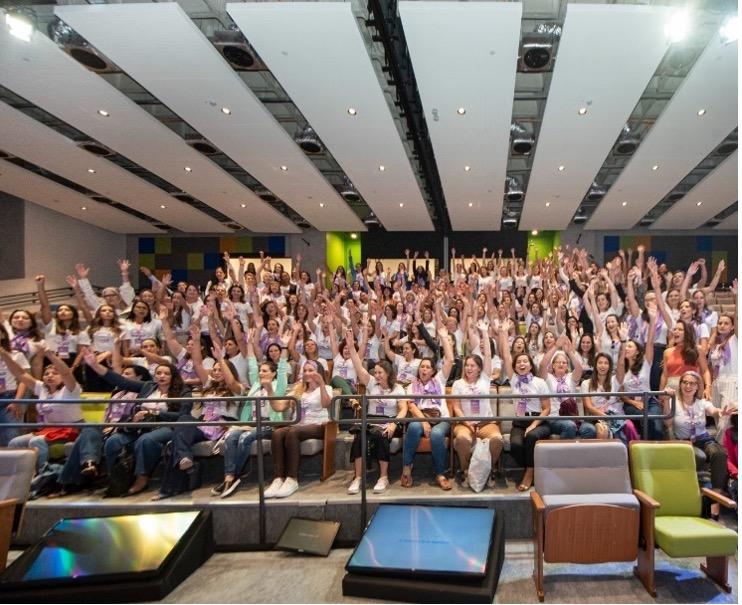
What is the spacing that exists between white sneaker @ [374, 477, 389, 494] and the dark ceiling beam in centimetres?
435

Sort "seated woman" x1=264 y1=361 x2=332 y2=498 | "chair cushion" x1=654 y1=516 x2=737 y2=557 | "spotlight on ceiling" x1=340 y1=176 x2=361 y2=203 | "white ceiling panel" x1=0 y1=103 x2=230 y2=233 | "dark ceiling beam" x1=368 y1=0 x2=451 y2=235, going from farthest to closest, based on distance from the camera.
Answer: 1. "spotlight on ceiling" x1=340 y1=176 x2=361 y2=203
2. "white ceiling panel" x1=0 y1=103 x2=230 y2=233
3. "dark ceiling beam" x1=368 y1=0 x2=451 y2=235
4. "seated woman" x1=264 y1=361 x2=332 y2=498
5. "chair cushion" x1=654 y1=516 x2=737 y2=557

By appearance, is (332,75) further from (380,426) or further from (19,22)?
(380,426)

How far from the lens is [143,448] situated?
383 centimetres

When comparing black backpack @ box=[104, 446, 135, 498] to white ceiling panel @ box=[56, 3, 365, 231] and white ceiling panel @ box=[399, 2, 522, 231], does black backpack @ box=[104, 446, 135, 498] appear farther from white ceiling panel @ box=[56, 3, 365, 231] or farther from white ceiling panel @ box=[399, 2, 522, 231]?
white ceiling panel @ box=[399, 2, 522, 231]

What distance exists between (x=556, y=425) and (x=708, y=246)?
16046 millimetres

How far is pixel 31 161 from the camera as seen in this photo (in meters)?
9.08

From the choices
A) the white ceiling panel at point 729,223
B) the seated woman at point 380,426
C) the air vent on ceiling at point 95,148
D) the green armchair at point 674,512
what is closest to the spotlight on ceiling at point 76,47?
the air vent on ceiling at point 95,148

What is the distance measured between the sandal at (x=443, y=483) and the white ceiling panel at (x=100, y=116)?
5888 millimetres

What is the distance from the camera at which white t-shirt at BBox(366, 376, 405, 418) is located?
14.1ft

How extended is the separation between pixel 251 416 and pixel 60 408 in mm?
1576

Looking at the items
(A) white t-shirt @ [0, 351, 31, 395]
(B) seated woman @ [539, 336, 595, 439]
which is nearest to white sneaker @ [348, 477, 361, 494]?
(B) seated woman @ [539, 336, 595, 439]

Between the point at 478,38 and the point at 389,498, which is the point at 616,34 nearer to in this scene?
the point at 478,38

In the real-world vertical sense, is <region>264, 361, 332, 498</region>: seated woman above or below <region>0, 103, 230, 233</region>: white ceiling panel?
below

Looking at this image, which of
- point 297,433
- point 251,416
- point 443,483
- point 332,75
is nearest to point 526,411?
point 443,483
